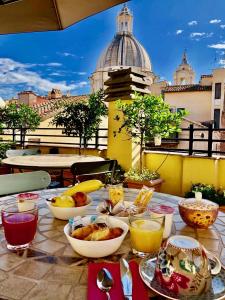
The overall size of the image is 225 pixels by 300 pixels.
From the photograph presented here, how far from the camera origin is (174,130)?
3777 millimetres

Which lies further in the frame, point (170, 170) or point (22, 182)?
point (170, 170)

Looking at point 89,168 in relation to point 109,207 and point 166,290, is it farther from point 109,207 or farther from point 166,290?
point 166,290

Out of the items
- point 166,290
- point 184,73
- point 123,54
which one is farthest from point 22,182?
point 184,73

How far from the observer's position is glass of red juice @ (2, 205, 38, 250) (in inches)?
33.8

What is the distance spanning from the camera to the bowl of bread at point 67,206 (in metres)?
1.08

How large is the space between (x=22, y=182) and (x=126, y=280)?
1.29m

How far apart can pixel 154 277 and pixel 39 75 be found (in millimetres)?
17536

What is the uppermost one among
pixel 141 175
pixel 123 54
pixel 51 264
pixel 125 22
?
pixel 125 22

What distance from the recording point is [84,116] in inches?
189

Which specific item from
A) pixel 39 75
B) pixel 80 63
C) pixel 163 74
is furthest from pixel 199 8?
pixel 39 75

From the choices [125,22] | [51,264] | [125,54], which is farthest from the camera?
[125,22]

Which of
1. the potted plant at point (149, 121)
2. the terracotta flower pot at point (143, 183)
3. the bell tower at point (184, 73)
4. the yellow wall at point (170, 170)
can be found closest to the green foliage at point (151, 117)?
the potted plant at point (149, 121)

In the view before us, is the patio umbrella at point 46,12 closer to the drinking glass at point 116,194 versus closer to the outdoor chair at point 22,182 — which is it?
the outdoor chair at point 22,182

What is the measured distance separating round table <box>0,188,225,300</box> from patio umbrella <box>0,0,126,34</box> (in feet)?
4.34
